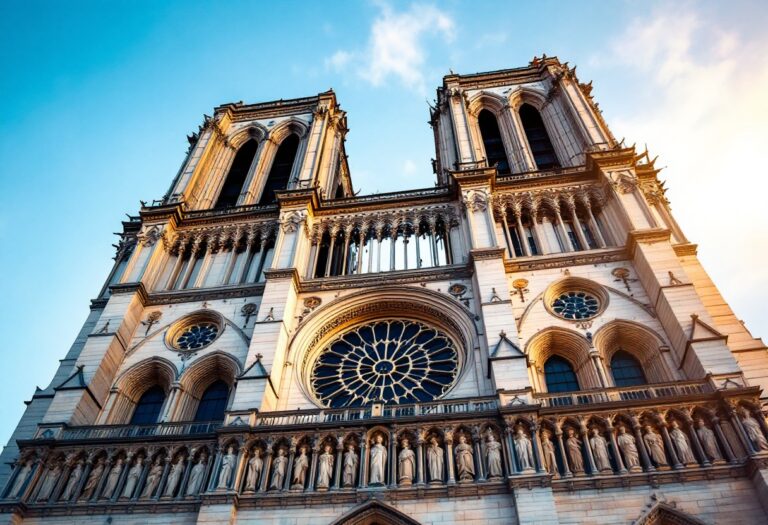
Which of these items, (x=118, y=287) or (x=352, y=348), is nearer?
(x=352, y=348)

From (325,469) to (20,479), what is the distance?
809 centimetres

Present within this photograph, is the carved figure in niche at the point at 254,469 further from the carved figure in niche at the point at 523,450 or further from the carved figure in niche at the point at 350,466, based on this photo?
the carved figure in niche at the point at 523,450

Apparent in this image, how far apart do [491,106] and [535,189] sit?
9.45 meters

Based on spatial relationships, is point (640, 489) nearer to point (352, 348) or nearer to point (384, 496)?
point (384, 496)

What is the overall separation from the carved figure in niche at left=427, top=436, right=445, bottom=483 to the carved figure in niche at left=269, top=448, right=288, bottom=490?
3.59 m

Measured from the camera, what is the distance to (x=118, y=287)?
2228 centimetres

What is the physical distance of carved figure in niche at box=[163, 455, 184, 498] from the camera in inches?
601

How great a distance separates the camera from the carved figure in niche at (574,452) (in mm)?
14148

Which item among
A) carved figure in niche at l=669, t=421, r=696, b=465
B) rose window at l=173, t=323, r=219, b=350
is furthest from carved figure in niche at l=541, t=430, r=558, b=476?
rose window at l=173, t=323, r=219, b=350

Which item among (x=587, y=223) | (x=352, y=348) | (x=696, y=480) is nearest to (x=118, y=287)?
(x=352, y=348)

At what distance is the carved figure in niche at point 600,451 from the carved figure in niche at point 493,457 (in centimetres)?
218

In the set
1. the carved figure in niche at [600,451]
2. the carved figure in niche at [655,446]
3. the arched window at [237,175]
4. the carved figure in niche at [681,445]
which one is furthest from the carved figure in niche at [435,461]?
the arched window at [237,175]

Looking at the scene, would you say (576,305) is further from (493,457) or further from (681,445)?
(493,457)

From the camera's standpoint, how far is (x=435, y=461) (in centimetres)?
1482
